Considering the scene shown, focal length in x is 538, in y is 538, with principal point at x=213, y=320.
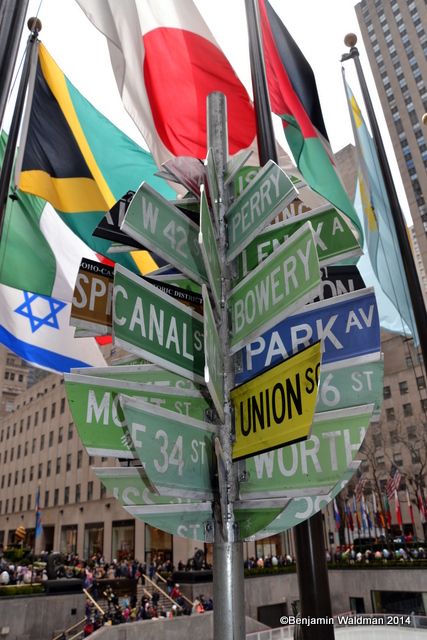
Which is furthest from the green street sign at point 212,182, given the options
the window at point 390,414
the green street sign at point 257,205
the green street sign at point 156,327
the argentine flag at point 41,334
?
the window at point 390,414

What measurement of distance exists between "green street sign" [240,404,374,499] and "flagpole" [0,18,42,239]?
5271mm

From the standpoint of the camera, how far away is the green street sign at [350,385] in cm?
322

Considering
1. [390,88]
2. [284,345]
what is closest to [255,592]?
[284,345]

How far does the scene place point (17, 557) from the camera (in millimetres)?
36125

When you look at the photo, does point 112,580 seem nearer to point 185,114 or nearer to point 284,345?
point 185,114

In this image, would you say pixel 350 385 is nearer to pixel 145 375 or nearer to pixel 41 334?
pixel 145 375

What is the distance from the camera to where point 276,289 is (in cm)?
313

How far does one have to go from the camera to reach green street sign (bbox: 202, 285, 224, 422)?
9.06 ft

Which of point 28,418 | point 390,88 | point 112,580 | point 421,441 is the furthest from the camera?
point 390,88

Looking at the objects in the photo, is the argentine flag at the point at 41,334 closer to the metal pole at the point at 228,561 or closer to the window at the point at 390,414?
the metal pole at the point at 228,561

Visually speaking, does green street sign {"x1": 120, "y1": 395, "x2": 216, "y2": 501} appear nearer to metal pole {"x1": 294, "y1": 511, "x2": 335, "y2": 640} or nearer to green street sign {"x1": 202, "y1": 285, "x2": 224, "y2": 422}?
green street sign {"x1": 202, "y1": 285, "x2": 224, "y2": 422}

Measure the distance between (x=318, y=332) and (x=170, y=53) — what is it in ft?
25.5

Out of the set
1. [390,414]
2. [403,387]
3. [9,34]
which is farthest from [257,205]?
[403,387]

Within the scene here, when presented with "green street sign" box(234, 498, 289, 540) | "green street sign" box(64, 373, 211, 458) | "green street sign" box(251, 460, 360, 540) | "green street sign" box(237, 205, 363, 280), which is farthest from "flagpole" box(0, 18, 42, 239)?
"green street sign" box(251, 460, 360, 540)
